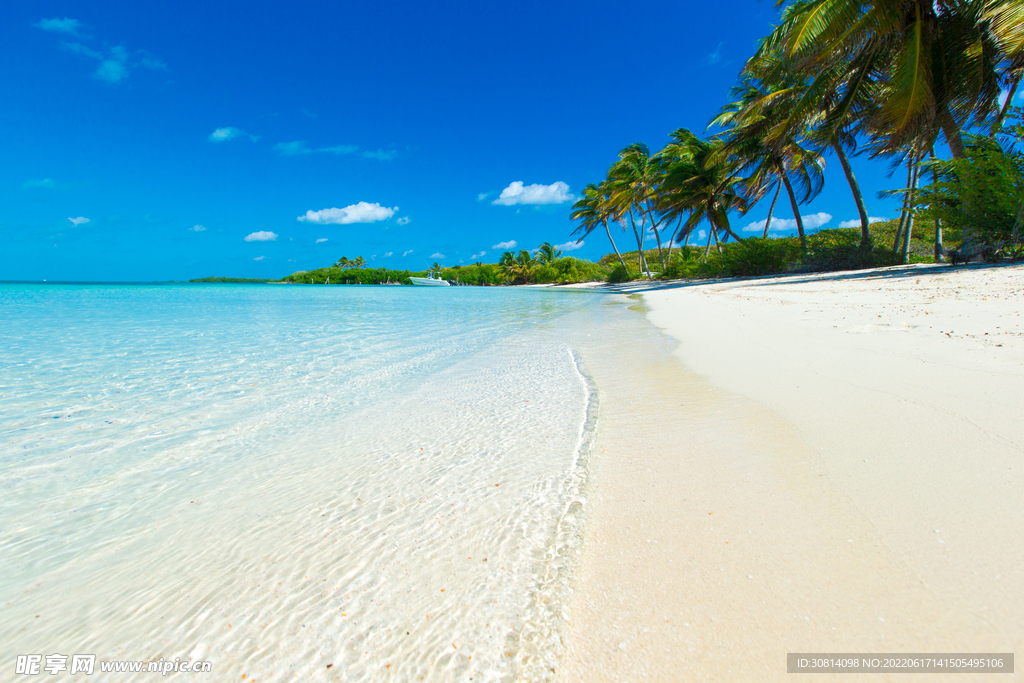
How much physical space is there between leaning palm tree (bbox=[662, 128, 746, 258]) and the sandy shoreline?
67.0ft

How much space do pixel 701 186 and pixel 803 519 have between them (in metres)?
24.0

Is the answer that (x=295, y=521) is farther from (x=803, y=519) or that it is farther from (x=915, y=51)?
(x=915, y=51)

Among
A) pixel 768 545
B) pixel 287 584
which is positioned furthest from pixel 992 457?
pixel 287 584

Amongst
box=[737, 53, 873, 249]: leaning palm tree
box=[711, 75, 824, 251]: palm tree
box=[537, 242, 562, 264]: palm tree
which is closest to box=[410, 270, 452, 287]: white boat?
box=[537, 242, 562, 264]: palm tree

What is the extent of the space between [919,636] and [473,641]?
0.96 metres

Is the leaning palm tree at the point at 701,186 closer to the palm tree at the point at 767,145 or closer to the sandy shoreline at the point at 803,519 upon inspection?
the palm tree at the point at 767,145

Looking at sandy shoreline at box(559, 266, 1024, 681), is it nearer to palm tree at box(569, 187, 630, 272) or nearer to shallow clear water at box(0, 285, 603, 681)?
shallow clear water at box(0, 285, 603, 681)

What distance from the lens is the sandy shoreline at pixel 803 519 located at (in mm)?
916

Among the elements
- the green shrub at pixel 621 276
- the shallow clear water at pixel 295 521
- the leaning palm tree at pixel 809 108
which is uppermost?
the leaning palm tree at pixel 809 108

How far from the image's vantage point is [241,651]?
97 cm

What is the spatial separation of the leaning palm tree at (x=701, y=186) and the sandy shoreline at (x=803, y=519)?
20.4m

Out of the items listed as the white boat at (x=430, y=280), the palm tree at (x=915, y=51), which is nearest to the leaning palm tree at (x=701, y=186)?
the palm tree at (x=915, y=51)

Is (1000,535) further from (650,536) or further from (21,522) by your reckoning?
(21,522)

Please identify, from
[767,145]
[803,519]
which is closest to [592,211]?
[767,145]
